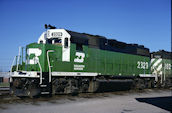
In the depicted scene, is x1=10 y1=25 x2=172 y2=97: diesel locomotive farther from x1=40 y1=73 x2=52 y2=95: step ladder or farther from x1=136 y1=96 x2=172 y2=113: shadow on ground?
x1=136 y1=96 x2=172 y2=113: shadow on ground

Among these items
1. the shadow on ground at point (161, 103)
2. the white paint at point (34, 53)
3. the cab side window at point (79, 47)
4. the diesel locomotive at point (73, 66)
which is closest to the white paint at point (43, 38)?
the diesel locomotive at point (73, 66)

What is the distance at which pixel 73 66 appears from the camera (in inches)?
533

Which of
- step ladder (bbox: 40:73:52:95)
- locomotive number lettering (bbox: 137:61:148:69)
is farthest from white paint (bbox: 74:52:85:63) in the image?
locomotive number lettering (bbox: 137:61:148:69)

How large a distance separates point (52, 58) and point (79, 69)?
2067 millimetres

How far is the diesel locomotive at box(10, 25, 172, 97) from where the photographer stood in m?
11.9

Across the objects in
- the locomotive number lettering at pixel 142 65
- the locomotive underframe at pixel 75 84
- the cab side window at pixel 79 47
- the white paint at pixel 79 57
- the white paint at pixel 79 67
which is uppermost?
the cab side window at pixel 79 47

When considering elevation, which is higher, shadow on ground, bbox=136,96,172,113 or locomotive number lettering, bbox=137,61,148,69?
locomotive number lettering, bbox=137,61,148,69

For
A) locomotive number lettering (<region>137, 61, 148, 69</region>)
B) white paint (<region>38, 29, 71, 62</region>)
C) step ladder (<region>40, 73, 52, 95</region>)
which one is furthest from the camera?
locomotive number lettering (<region>137, 61, 148, 69</region>)

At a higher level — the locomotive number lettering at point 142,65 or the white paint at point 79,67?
the locomotive number lettering at point 142,65

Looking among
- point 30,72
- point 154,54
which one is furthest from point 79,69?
point 154,54

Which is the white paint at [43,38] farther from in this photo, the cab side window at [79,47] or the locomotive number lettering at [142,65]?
the locomotive number lettering at [142,65]

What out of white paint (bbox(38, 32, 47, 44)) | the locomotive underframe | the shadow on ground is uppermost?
white paint (bbox(38, 32, 47, 44))

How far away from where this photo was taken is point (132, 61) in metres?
18.5

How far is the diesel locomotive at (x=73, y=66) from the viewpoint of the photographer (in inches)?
468
